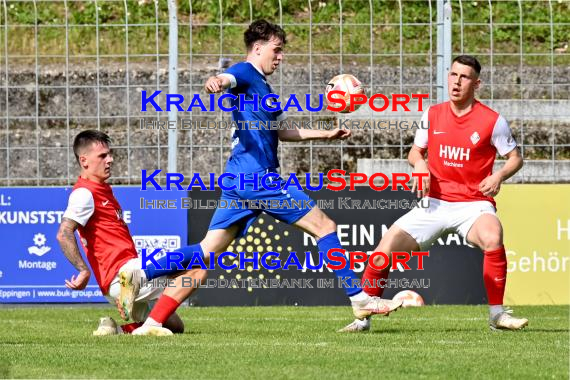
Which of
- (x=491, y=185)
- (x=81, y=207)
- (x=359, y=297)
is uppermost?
(x=491, y=185)

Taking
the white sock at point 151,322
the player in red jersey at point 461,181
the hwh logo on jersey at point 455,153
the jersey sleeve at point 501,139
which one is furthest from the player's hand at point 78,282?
the jersey sleeve at point 501,139

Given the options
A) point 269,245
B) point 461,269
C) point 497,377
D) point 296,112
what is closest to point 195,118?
point 296,112

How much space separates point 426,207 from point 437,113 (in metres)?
0.72

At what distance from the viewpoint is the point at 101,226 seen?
968 centimetres

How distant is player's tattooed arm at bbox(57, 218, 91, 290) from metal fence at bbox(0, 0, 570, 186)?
382 cm

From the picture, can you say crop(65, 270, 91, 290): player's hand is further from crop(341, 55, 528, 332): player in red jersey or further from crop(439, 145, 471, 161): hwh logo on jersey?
crop(439, 145, 471, 161): hwh logo on jersey

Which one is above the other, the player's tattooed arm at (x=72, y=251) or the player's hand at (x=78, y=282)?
the player's tattooed arm at (x=72, y=251)

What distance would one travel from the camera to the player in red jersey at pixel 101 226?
378 inches

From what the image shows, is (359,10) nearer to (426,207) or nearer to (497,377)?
(426,207)

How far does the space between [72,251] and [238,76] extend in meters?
1.68

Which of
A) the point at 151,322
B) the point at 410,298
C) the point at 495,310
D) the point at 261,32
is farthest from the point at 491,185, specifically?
the point at 410,298

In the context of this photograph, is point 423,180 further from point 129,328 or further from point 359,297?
point 129,328

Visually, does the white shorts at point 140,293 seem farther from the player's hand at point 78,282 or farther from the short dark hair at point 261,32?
the short dark hair at point 261,32

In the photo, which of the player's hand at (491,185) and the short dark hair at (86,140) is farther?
the short dark hair at (86,140)
